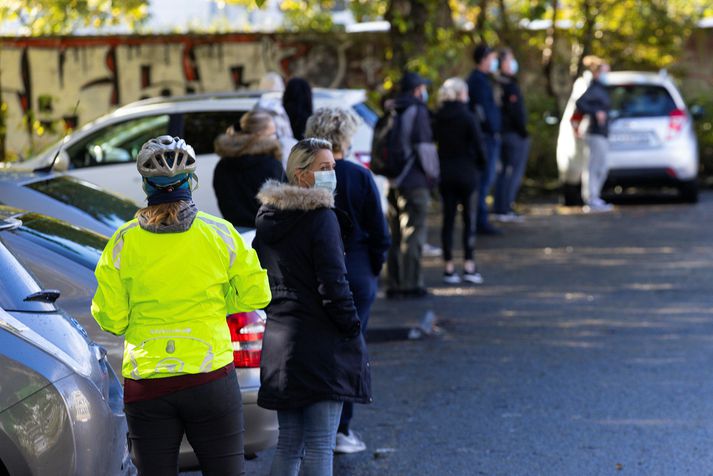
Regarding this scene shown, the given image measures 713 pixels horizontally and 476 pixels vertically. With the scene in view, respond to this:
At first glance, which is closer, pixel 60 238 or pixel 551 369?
pixel 60 238

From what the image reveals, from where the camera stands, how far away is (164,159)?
14.2ft

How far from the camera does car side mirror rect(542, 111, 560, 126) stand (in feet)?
65.7

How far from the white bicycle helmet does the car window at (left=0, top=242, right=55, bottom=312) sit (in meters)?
0.58

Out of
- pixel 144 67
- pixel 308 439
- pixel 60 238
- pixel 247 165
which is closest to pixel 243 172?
pixel 247 165

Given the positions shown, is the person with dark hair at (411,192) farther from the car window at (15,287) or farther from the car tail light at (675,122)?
Answer: the car tail light at (675,122)

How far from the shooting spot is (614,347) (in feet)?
30.5

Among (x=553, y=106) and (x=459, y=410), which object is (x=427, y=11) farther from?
(x=459, y=410)


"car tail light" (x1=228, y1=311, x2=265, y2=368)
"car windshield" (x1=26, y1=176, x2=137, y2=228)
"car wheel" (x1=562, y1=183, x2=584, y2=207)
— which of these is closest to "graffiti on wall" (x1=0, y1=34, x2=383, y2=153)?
"car wheel" (x1=562, y1=183, x2=584, y2=207)

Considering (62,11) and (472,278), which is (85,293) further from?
(62,11)

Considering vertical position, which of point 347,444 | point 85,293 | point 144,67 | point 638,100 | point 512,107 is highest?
point 85,293

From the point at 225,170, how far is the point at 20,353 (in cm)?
410

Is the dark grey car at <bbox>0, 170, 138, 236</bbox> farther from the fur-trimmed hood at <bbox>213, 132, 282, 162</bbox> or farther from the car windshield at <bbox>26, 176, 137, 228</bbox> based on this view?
the fur-trimmed hood at <bbox>213, 132, 282, 162</bbox>

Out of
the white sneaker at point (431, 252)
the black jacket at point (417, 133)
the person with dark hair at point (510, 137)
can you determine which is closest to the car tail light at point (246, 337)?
the black jacket at point (417, 133)

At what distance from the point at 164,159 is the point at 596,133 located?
1320cm
